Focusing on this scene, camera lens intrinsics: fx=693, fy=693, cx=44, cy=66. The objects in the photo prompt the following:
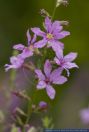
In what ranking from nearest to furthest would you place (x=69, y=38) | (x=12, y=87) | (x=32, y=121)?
(x=12, y=87)
(x=32, y=121)
(x=69, y=38)

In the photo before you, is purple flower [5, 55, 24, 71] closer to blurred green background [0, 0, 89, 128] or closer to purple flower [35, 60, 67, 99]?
purple flower [35, 60, 67, 99]

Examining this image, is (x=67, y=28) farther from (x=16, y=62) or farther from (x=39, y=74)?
(x=39, y=74)

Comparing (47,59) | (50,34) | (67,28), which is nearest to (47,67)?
(47,59)

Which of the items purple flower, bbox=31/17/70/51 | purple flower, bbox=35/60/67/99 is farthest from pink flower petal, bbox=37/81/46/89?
purple flower, bbox=31/17/70/51

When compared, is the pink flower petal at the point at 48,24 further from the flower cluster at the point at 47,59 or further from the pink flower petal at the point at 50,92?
the pink flower petal at the point at 50,92

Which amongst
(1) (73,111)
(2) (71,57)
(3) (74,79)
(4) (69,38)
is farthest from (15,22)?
(2) (71,57)

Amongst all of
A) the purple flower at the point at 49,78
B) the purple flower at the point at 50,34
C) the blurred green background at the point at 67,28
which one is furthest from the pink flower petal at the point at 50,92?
the blurred green background at the point at 67,28

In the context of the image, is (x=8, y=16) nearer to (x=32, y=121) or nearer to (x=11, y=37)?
(x=11, y=37)
